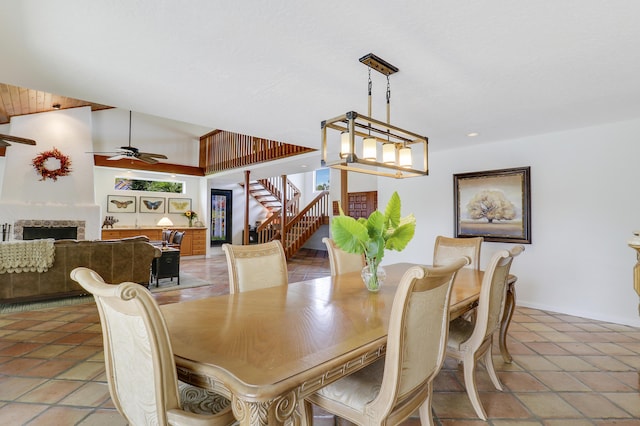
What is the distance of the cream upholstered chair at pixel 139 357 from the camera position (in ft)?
2.93

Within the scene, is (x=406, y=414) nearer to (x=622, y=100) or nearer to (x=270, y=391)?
(x=270, y=391)

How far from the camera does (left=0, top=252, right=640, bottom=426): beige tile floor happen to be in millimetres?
1795

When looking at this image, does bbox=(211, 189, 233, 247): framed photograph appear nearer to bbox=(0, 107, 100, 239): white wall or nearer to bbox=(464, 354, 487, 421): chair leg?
bbox=(0, 107, 100, 239): white wall

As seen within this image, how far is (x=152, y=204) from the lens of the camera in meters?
8.56

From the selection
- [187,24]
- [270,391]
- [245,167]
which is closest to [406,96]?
[187,24]

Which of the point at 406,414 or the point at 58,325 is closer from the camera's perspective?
the point at 406,414

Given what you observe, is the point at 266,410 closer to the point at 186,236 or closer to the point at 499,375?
the point at 499,375

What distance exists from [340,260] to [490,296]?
1308mm

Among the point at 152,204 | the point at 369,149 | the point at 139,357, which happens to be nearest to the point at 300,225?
the point at 152,204

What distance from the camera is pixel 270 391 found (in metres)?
0.83

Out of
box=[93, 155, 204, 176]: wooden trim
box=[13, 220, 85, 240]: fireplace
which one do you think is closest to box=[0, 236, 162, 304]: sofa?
box=[13, 220, 85, 240]: fireplace

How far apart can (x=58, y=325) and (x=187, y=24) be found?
3254mm

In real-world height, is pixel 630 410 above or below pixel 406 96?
below

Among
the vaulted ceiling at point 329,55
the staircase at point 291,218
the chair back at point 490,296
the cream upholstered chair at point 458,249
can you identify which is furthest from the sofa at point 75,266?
the chair back at point 490,296
